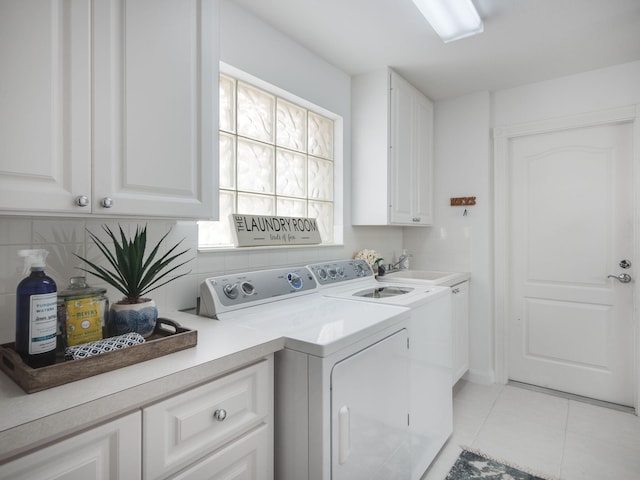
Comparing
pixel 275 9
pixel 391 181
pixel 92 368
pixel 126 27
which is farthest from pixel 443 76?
pixel 92 368

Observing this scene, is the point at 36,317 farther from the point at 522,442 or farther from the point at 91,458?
the point at 522,442

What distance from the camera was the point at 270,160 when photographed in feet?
7.29

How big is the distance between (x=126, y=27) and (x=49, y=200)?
1.82 feet

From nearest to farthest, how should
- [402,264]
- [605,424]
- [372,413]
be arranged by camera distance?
1. [372,413]
2. [605,424]
3. [402,264]

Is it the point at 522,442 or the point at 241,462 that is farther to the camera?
→ the point at 522,442

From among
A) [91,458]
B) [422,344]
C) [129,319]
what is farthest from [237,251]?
[91,458]

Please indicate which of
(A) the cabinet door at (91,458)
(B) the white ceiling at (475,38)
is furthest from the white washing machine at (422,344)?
(B) the white ceiling at (475,38)

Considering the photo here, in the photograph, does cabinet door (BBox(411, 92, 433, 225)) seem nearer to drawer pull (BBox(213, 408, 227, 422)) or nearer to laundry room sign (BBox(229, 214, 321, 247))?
laundry room sign (BBox(229, 214, 321, 247))

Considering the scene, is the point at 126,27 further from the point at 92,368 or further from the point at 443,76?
the point at 443,76

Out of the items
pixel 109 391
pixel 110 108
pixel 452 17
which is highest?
pixel 452 17

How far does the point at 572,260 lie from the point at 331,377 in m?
2.57

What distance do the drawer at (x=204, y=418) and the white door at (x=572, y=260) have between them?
2659 millimetres

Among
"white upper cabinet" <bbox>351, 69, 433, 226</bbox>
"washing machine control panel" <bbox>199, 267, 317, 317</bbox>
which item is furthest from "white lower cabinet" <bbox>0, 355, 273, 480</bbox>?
"white upper cabinet" <bbox>351, 69, 433, 226</bbox>

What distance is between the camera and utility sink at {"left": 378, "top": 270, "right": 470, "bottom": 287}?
101 inches
